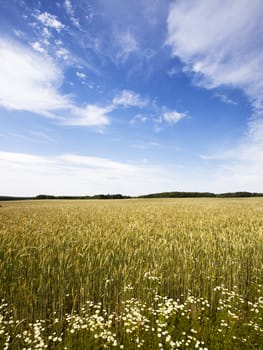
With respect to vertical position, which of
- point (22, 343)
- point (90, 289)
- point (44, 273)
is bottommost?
point (22, 343)

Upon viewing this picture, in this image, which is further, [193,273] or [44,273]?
[193,273]

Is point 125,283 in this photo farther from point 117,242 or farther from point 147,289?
point 117,242

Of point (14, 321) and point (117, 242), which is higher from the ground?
point (117, 242)

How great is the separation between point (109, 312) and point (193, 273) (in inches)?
73.1

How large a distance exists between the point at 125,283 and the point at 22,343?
5.26ft

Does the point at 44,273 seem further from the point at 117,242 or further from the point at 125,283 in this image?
the point at 117,242

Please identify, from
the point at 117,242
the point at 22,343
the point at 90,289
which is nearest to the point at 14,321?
the point at 22,343

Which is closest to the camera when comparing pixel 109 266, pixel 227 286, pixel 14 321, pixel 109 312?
pixel 14 321

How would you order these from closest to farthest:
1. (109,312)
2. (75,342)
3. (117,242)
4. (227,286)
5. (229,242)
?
(75,342)
(109,312)
(227,286)
(117,242)
(229,242)

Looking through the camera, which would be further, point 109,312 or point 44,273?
point 44,273

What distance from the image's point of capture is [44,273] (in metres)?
3.92

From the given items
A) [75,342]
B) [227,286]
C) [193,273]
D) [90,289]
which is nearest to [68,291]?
[90,289]

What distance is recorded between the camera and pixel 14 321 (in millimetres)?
3176

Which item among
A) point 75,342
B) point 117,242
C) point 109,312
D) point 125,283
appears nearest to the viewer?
point 75,342
